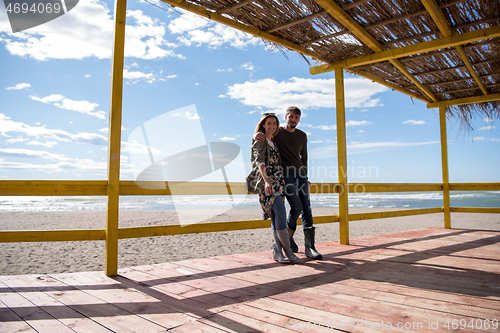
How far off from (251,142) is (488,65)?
3.50 meters

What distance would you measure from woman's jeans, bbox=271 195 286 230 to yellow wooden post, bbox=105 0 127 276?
1.31 metres

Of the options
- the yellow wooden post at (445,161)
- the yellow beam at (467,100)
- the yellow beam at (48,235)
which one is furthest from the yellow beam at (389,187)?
the yellow beam at (48,235)

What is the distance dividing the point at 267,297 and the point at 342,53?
10.3 feet

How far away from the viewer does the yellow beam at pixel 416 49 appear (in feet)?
10.2

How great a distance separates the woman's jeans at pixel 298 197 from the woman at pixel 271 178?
0.11m

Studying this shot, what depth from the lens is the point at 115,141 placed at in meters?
A: 2.46

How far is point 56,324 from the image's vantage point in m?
1.50

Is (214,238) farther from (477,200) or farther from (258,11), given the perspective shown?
(477,200)

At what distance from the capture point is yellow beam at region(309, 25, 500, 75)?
3115 millimetres

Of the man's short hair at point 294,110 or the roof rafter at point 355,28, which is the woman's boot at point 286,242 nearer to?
the man's short hair at point 294,110

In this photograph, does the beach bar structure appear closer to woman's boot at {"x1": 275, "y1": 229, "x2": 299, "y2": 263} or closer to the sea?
woman's boot at {"x1": 275, "y1": 229, "x2": 299, "y2": 263}

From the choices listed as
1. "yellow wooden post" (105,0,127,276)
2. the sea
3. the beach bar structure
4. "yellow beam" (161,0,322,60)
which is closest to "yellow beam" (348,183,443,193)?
the beach bar structure

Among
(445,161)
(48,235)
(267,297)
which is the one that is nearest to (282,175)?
(267,297)

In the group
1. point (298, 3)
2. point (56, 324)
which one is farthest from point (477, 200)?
point (56, 324)
